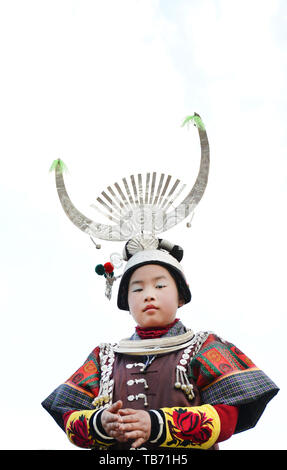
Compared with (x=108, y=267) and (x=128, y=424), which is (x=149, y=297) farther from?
(x=128, y=424)

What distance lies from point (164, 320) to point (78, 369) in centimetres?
71

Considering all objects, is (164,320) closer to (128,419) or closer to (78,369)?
(78,369)

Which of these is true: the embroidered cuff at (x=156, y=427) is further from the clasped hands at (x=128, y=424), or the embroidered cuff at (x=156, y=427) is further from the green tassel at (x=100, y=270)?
the green tassel at (x=100, y=270)

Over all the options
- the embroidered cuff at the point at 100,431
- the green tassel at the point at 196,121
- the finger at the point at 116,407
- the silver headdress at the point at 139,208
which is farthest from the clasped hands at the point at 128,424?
the green tassel at the point at 196,121

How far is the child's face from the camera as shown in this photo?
12.8ft

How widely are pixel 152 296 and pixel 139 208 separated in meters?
0.85

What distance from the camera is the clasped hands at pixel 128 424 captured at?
3055mm

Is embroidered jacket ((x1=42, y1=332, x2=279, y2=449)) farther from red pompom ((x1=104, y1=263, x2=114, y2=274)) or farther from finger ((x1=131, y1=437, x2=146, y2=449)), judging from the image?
red pompom ((x1=104, y1=263, x2=114, y2=274))

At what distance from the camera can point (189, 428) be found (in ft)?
10.6

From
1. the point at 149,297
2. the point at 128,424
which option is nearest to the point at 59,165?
the point at 149,297

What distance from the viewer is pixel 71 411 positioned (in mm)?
3658

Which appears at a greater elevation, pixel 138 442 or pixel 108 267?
pixel 108 267

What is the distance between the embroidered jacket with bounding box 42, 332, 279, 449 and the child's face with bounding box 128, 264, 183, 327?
0.86 feet
